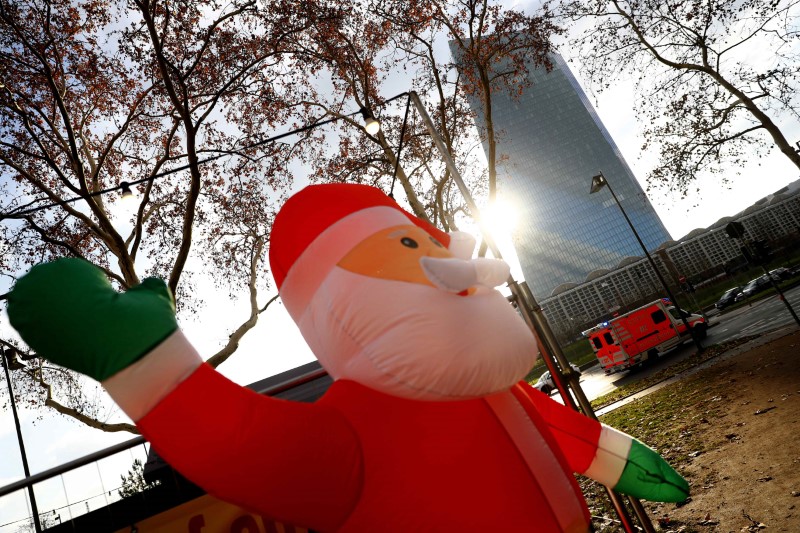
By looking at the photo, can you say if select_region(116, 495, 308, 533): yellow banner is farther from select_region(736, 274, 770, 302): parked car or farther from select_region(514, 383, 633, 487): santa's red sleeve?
select_region(736, 274, 770, 302): parked car

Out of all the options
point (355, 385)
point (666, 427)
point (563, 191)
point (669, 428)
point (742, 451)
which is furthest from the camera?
point (563, 191)

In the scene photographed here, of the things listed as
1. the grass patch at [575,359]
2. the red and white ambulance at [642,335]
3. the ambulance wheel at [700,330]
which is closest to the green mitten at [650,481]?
the red and white ambulance at [642,335]

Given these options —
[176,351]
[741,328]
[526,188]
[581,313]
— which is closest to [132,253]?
[176,351]

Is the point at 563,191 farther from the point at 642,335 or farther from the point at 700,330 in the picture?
the point at 642,335

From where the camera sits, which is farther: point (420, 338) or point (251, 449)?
point (420, 338)

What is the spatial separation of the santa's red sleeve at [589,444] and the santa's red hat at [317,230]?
3.73 feet

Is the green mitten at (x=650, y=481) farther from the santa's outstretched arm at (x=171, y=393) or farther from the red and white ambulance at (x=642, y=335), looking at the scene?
the red and white ambulance at (x=642, y=335)

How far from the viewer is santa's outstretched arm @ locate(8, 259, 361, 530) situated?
3.84 feet

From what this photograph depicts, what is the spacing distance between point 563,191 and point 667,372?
10976cm

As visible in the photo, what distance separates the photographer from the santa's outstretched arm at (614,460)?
2.18m

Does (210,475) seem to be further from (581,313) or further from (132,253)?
(581,313)

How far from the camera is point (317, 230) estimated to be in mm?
1822

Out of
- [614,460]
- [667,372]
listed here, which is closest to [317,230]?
[614,460]

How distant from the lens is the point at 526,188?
116 meters
